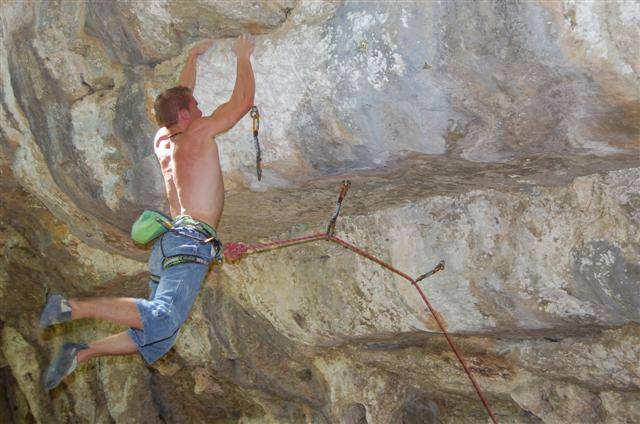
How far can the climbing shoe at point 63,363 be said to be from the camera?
3830 millimetres

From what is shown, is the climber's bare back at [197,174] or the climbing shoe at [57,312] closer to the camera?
the climbing shoe at [57,312]

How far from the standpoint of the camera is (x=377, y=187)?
459cm

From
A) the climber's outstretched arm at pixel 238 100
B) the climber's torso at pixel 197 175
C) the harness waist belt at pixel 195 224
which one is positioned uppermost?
the climber's outstretched arm at pixel 238 100

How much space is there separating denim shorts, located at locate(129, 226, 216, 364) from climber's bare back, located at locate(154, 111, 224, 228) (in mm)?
146

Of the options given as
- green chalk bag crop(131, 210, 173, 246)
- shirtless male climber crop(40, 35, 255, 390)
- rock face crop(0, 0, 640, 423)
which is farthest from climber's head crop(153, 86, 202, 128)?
green chalk bag crop(131, 210, 173, 246)

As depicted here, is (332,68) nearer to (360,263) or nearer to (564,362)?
(360,263)

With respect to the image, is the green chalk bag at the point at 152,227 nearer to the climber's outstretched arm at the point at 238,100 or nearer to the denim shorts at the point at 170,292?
the denim shorts at the point at 170,292

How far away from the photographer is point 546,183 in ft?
13.9

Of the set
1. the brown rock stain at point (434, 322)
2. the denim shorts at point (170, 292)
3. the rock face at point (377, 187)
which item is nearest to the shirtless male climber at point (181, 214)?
the denim shorts at point (170, 292)

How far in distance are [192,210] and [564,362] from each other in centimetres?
260

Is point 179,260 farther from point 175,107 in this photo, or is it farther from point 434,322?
point 434,322

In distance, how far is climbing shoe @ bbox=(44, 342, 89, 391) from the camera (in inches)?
151

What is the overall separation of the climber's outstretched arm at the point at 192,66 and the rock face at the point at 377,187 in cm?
8

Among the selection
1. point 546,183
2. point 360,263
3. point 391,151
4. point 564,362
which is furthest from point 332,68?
point 564,362
